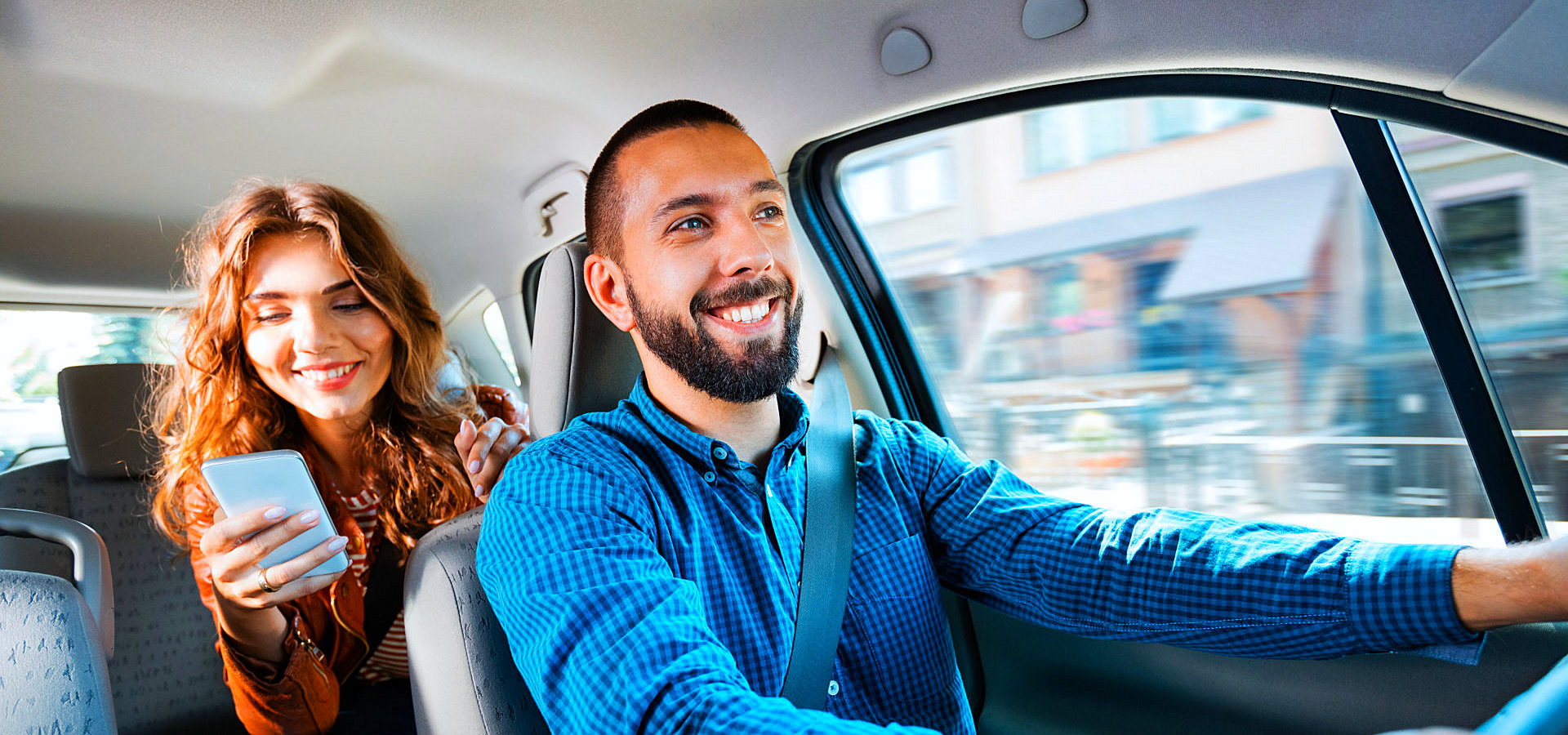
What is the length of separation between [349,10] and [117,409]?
48.6 inches

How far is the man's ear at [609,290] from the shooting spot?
59.8 inches

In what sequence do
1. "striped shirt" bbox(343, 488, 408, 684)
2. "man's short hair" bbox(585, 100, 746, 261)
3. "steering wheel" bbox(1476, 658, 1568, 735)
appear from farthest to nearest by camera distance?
"striped shirt" bbox(343, 488, 408, 684)
"man's short hair" bbox(585, 100, 746, 261)
"steering wheel" bbox(1476, 658, 1568, 735)

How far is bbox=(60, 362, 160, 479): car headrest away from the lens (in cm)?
218

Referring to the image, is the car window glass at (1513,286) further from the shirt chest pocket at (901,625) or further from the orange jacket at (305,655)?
the orange jacket at (305,655)

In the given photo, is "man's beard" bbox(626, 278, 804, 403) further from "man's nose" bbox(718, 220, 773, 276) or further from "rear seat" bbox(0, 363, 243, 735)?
"rear seat" bbox(0, 363, 243, 735)

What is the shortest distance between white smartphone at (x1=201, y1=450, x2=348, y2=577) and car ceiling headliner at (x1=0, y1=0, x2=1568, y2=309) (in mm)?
832

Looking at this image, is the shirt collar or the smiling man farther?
the shirt collar

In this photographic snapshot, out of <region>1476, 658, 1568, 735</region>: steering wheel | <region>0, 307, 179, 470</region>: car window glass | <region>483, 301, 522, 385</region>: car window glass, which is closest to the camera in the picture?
<region>1476, 658, 1568, 735</region>: steering wheel

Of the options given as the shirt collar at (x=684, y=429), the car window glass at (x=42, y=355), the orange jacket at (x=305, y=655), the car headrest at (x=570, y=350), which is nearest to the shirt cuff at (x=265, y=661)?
the orange jacket at (x=305, y=655)

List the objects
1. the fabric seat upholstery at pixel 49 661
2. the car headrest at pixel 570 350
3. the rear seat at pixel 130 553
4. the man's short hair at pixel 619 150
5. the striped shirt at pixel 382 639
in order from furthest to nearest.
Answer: the rear seat at pixel 130 553, the striped shirt at pixel 382 639, the car headrest at pixel 570 350, the man's short hair at pixel 619 150, the fabric seat upholstery at pixel 49 661

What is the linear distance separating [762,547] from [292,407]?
1.06m

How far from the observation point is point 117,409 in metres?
2.23

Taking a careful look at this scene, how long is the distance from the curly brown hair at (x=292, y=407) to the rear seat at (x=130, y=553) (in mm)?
431

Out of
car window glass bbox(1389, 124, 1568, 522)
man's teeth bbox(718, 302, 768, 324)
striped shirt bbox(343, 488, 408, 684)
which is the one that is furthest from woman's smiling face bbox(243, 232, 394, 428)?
car window glass bbox(1389, 124, 1568, 522)
